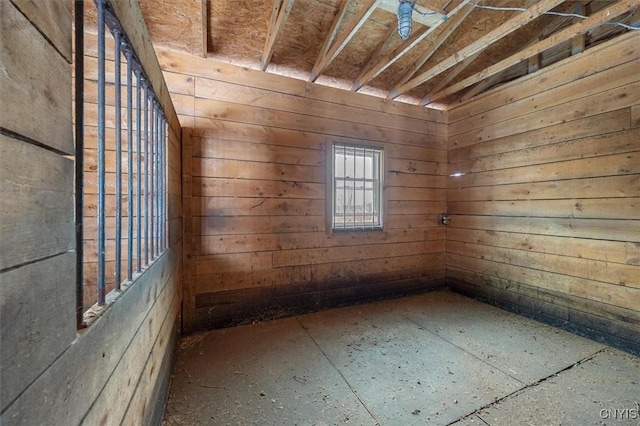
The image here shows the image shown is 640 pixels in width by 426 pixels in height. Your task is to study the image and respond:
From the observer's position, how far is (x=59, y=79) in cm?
48

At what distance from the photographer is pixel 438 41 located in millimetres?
2346

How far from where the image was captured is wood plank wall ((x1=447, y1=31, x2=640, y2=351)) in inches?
79.0

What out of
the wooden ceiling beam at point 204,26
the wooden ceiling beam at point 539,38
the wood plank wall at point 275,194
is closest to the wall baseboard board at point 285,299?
the wood plank wall at point 275,194

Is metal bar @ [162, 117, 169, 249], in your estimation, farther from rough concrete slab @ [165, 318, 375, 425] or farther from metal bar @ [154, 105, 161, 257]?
rough concrete slab @ [165, 318, 375, 425]

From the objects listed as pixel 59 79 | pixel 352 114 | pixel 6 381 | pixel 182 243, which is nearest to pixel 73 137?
pixel 59 79

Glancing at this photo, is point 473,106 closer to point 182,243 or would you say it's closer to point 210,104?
point 210,104

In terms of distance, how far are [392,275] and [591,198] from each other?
1905mm

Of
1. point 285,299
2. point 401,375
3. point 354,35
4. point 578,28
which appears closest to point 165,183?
point 285,299

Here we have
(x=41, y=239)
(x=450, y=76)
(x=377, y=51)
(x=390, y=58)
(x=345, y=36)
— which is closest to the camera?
(x=41, y=239)

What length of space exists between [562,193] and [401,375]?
7.14 feet

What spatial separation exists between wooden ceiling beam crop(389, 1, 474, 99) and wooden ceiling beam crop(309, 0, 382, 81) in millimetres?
613

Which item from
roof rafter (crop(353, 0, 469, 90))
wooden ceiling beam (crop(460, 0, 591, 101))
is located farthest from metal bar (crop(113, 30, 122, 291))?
wooden ceiling beam (crop(460, 0, 591, 101))

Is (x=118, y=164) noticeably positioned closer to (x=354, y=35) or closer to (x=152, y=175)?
(x=152, y=175)

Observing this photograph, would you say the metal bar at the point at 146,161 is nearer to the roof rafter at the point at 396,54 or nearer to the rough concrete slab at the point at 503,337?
the roof rafter at the point at 396,54
